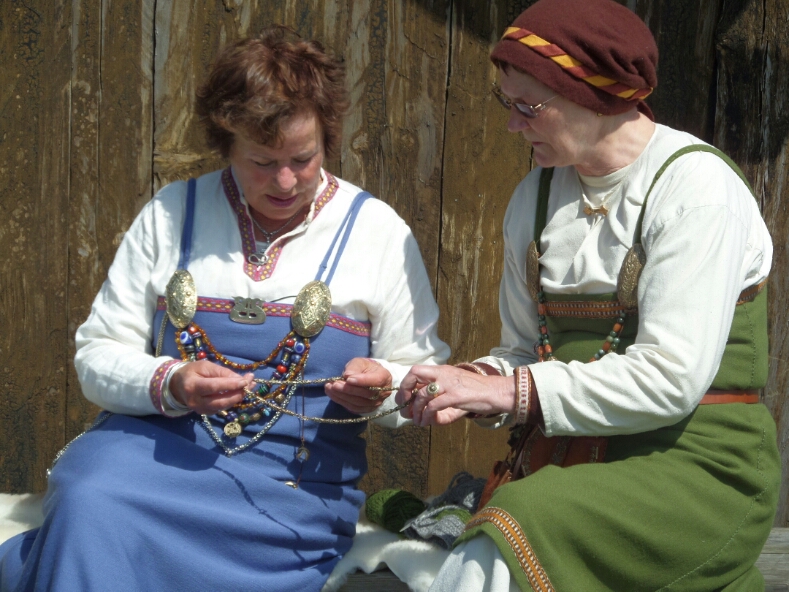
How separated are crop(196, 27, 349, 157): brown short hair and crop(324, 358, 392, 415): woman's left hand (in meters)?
0.66

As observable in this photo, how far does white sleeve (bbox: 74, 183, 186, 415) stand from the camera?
8.23 ft

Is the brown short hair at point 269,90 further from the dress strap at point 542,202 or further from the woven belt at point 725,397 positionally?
the woven belt at point 725,397

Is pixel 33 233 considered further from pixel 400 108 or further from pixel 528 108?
pixel 528 108

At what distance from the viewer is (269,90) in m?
2.53

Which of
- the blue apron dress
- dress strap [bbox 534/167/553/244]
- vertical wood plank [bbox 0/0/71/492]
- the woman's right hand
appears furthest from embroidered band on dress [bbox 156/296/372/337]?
vertical wood plank [bbox 0/0/71/492]

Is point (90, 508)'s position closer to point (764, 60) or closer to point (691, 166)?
point (691, 166)

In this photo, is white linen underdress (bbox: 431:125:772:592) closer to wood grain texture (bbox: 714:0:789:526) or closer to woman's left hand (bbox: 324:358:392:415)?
woman's left hand (bbox: 324:358:392:415)

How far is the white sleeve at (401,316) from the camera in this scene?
107 inches

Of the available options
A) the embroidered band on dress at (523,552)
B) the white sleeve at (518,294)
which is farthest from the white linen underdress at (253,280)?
the embroidered band on dress at (523,552)

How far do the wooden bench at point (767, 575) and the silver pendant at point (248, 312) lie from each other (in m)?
0.78

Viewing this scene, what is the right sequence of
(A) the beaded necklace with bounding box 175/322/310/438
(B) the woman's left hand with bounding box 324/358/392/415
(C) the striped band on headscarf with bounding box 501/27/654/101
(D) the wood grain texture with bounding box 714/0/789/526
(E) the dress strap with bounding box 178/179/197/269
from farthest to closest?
(D) the wood grain texture with bounding box 714/0/789/526 < (E) the dress strap with bounding box 178/179/197/269 < (A) the beaded necklace with bounding box 175/322/310/438 < (B) the woman's left hand with bounding box 324/358/392/415 < (C) the striped band on headscarf with bounding box 501/27/654/101

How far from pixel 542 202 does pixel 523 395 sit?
25.2 inches

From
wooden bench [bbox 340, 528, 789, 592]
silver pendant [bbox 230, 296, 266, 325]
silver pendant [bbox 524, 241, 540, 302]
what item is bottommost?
wooden bench [bbox 340, 528, 789, 592]

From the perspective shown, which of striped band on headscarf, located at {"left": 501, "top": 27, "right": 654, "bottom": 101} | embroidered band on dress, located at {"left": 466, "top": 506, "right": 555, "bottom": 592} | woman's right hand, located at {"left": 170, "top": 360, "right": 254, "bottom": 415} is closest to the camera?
embroidered band on dress, located at {"left": 466, "top": 506, "right": 555, "bottom": 592}
